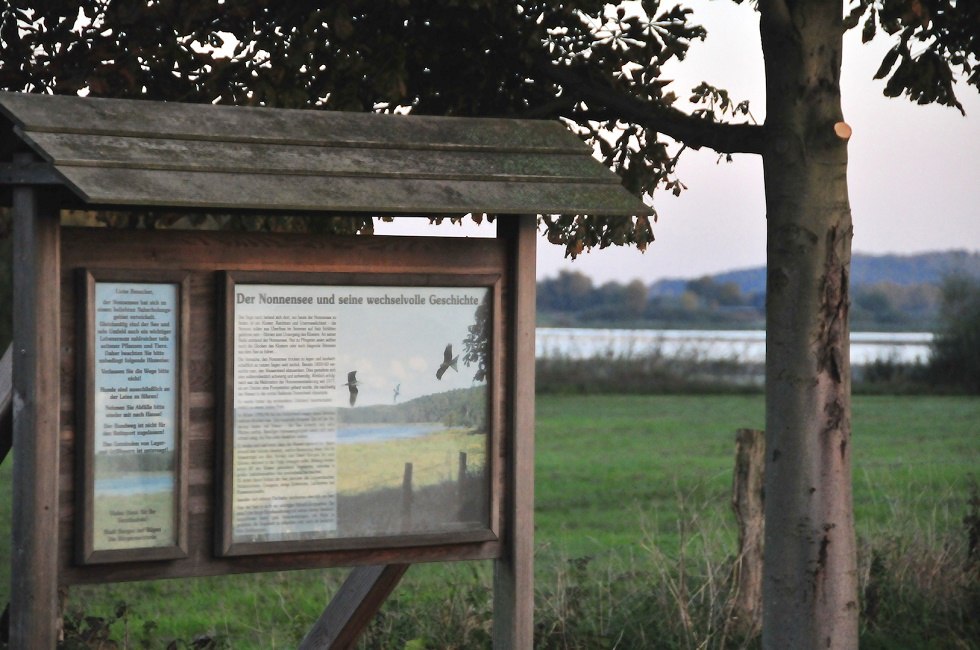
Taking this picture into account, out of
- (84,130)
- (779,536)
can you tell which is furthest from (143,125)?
(779,536)

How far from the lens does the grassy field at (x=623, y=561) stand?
6.77m

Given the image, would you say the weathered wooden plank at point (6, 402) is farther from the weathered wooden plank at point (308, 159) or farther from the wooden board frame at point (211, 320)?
the weathered wooden plank at point (308, 159)

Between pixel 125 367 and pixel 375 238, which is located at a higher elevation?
pixel 375 238

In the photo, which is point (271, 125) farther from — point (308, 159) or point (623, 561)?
point (623, 561)

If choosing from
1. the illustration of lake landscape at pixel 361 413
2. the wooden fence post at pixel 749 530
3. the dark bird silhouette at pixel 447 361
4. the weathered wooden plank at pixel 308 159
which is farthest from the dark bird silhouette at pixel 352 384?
the wooden fence post at pixel 749 530

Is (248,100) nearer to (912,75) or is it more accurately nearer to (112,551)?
(112,551)

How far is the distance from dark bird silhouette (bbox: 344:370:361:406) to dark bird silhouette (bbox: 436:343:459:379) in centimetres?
33

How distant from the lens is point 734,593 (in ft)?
23.1

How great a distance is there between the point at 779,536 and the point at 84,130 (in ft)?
10.5

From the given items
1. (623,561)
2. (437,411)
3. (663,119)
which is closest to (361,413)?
(437,411)

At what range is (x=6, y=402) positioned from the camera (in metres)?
4.66

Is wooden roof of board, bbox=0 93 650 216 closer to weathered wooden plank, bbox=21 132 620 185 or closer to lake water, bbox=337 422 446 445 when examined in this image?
weathered wooden plank, bbox=21 132 620 185

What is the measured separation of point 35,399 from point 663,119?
10.3 ft

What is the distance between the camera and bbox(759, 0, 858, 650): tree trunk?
216 inches
